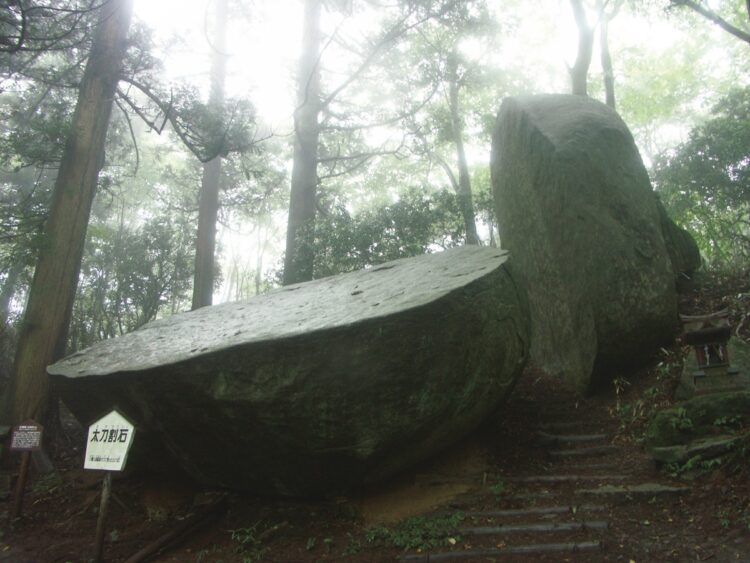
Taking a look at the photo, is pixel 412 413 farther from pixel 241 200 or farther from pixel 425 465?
pixel 241 200

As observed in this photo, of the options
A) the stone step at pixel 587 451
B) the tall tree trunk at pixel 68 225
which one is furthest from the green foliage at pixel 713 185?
the tall tree trunk at pixel 68 225

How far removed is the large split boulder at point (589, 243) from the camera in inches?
193

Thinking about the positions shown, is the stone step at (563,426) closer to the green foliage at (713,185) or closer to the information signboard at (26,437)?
the green foliage at (713,185)

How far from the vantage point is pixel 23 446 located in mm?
4230

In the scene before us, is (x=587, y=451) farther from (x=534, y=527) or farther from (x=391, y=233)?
(x=391, y=233)

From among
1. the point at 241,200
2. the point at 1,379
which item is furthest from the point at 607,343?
the point at 241,200

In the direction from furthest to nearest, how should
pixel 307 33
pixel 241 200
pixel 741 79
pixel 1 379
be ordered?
→ pixel 741 79
pixel 241 200
pixel 307 33
pixel 1 379

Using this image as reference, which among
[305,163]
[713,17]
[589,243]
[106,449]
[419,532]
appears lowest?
[419,532]

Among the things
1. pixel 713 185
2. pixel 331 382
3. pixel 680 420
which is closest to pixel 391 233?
pixel 713 185

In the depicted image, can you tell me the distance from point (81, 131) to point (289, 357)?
505 cm

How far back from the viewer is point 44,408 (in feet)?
18.0

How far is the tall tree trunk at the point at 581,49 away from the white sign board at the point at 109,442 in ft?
28.9

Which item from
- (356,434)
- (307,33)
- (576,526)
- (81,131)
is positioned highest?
(307,33)

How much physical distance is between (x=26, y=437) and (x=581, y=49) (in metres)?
9.96
